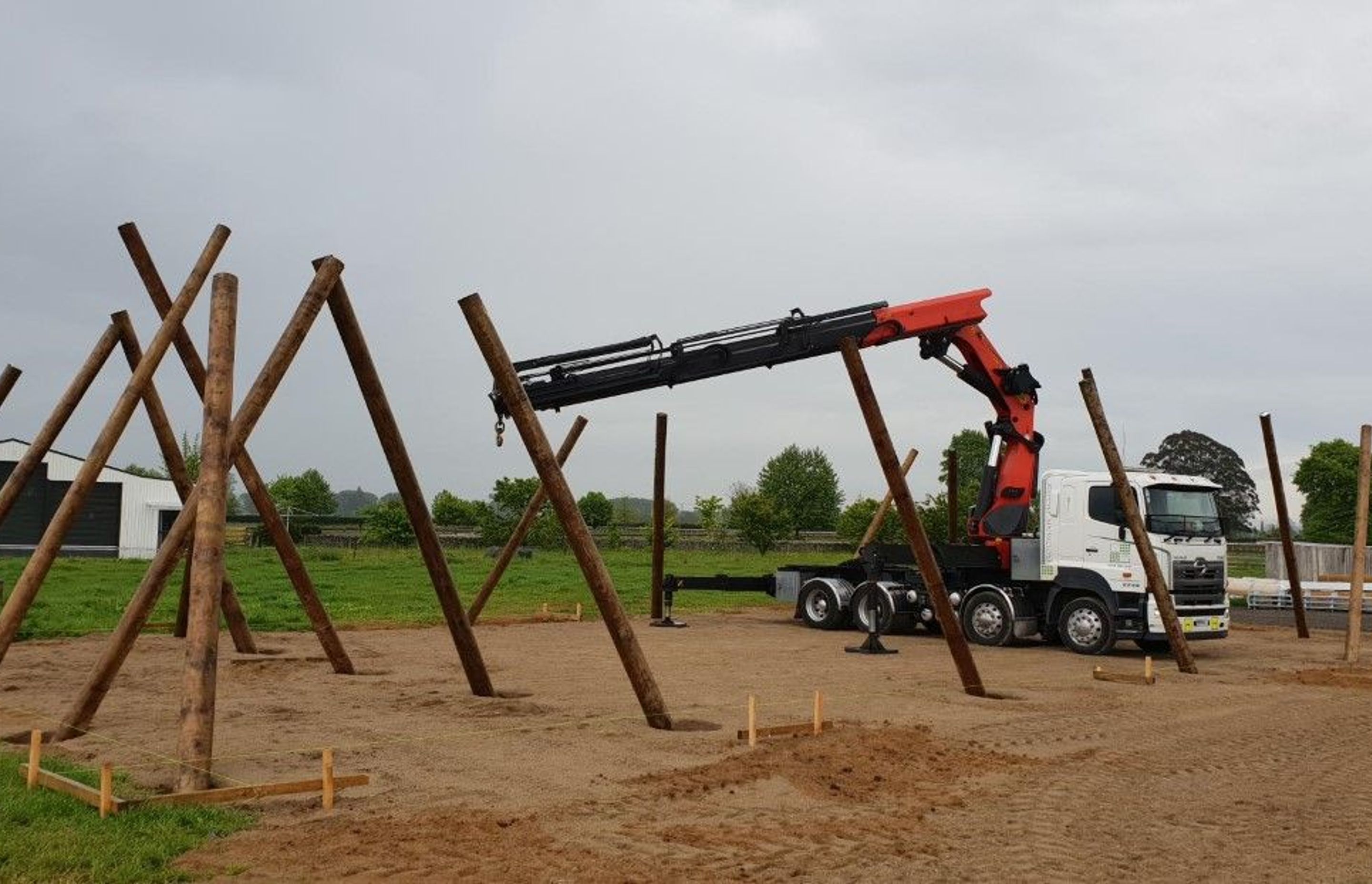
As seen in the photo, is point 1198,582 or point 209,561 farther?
point 1198,582

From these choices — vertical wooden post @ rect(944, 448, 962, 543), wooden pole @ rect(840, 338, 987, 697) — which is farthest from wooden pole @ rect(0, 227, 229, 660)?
vertical wooden post @ rect(944, 448, 962, 543)

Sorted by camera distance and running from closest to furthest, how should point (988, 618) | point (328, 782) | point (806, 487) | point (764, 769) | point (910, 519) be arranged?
1. point (328, 782)
2. point (764, 769)
3. point (910, 519)
4. point (988, 618)
5. point (806, 487)

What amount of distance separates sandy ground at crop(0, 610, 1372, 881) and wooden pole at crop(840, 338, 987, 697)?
47 cm

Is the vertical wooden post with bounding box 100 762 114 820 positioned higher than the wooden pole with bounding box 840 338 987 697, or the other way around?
the wooden pole with bounding box 840 338 987 697

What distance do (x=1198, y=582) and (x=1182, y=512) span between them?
1.14 metres

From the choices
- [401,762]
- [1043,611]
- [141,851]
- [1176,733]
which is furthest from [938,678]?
[141,851]

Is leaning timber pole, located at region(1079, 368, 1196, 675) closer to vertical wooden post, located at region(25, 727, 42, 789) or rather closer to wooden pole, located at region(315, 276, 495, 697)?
wooden pole, located at region(315, 276, 495, 697)

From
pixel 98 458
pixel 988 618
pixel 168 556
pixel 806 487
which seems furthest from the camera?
pixel 806 487

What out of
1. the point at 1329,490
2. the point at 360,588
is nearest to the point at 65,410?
the point at 360,588

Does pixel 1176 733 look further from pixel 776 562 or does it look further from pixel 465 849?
pixel 776 562

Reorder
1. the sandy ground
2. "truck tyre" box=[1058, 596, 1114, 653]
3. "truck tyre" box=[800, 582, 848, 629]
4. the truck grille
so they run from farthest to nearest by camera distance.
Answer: "truck tyre" box=[800, 582, 848, 629] → "truck tyre" box=[1058, 596, 1114, 653] → the truck grille → the sandy ground

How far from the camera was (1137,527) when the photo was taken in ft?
55.5

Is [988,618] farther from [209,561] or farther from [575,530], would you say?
[209,561]

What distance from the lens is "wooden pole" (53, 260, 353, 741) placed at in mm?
9984
